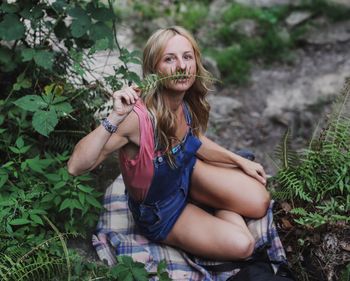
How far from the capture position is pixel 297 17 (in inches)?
315

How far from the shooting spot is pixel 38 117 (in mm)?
3512

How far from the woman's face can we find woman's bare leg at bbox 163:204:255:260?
97 cm

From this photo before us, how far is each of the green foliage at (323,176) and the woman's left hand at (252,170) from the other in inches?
4.7

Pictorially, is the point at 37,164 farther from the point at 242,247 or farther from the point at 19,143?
the point at 242,247

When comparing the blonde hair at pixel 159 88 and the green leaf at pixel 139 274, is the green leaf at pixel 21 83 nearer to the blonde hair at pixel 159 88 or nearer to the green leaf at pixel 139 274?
the blonde hair at pixel 159 88

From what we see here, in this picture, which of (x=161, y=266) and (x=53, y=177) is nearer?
(x=161, y=266)

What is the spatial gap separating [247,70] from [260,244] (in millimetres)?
3828

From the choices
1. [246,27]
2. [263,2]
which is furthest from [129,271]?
[263,2]

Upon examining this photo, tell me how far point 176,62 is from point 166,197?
0.95 metres

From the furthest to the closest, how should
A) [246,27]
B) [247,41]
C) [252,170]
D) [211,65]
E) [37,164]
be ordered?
[246,27] < [247,41] < [211,65] < [252,170] < [37,164]

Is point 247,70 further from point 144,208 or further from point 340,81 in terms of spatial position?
Result: point 144,208

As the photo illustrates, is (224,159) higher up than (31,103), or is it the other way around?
(31,103)

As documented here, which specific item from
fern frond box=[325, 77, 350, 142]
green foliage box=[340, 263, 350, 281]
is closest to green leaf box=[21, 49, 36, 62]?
fern frond box=[325, 77, 350, 142]

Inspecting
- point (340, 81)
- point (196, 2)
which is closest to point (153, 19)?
point (196, 2)
